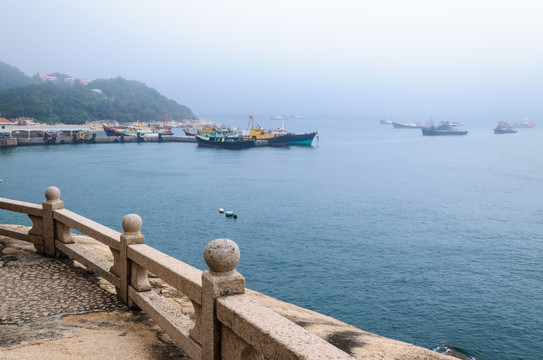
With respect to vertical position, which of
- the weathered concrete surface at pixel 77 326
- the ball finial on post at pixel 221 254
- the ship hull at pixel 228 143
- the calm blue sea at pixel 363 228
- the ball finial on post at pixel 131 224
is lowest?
the calm blue sea at pixel 363 228

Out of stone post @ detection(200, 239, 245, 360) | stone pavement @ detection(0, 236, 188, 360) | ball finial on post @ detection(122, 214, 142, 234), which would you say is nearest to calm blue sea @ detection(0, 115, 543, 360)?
stone pavement @ detection(0, 236, 188, 360)

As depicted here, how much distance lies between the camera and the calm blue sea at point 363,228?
1808 centimetres

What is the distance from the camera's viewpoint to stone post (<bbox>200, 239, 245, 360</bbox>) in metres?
3.59

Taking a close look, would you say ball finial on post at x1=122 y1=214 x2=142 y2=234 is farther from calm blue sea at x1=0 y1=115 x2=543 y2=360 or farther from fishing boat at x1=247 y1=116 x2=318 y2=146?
fishing boat at x1=247 y1=116 x2=318 y2=146

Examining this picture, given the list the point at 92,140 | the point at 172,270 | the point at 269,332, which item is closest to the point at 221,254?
the point at 269,332

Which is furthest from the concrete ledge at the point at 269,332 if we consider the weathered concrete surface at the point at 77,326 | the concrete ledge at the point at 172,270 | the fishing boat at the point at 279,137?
the fishing boat at the point at 279,137

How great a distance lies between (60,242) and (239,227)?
2341 centimetres

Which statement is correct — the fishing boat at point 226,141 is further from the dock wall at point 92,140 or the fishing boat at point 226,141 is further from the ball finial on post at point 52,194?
the ball finial on post at point 52,194

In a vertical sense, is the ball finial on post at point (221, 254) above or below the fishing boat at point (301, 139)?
above

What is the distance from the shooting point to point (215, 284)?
3625 mm

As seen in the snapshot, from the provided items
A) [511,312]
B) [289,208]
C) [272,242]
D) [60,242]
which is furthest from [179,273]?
[289,208]

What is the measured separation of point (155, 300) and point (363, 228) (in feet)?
87.6

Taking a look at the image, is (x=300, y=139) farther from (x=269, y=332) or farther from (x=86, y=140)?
(x=269, y=332)

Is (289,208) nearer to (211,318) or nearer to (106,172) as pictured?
(106,172)
